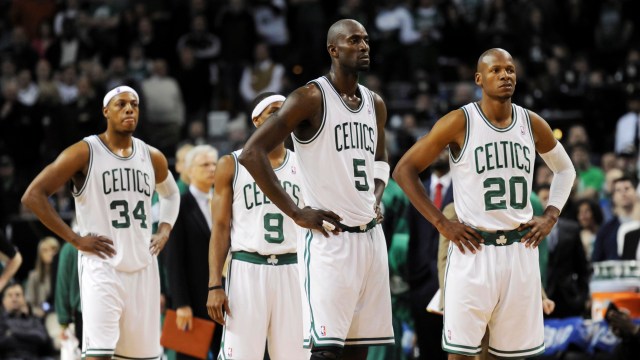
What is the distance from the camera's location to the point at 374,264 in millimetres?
6941

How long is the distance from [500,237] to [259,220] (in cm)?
174

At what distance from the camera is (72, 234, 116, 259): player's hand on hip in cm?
827

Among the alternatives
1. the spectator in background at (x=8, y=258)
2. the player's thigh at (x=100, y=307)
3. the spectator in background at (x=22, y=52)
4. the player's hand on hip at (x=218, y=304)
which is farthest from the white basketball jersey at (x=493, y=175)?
the spectator in background at (x=22, y=52)

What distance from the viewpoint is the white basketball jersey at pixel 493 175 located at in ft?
23.5

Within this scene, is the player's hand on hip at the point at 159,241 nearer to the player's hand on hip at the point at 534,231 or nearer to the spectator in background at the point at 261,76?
the player's hand on hip at the point at 534,231

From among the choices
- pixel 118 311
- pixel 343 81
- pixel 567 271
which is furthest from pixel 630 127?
pixel 343 81

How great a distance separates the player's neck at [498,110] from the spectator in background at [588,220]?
564 centimetres

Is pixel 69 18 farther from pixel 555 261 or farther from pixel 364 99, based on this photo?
pixel 364 99

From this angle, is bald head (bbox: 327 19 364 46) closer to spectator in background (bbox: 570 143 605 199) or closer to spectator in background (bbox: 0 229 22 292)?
spectator in background (bbox: 0 229 22 292)

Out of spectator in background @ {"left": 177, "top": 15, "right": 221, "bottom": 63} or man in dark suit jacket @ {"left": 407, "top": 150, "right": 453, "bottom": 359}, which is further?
spectator in background @ {"left": 177, "top": 15, "right": 221, "bottom": 63}

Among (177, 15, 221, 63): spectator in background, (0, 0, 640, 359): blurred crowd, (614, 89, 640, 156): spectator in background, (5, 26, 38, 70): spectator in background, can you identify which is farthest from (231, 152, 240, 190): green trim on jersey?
(5, 26, 38, 70): spectator in background

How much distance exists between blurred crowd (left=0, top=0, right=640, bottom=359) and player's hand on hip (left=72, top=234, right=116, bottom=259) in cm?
732

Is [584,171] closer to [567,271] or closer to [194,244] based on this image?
[567,271]

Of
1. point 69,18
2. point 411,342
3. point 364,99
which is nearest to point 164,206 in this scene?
point 364,99
